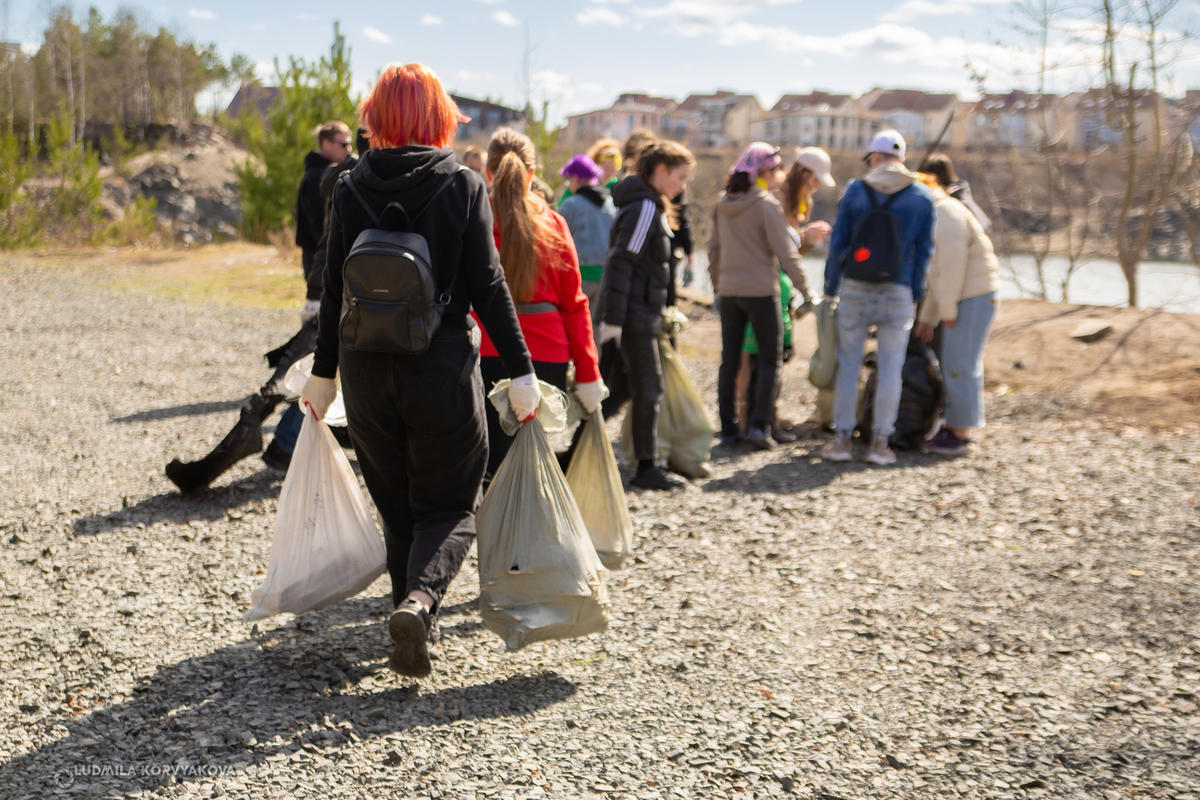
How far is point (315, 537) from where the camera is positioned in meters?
3.47

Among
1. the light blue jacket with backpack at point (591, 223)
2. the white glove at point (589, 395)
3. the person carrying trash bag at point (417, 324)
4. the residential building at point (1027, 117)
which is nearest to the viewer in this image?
the person carrying trash bag at point (417, 324)

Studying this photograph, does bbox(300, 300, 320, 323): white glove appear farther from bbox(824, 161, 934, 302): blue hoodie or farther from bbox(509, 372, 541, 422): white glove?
bbox(824, 161, 934, 302): blue hoodie

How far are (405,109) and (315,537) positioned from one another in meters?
1.41

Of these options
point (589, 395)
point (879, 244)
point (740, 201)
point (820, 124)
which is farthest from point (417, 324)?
point (820, 124)

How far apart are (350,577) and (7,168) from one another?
20.4 metres

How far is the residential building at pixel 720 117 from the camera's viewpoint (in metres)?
115

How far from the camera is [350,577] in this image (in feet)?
11.5

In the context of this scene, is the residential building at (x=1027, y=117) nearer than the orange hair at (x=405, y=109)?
No

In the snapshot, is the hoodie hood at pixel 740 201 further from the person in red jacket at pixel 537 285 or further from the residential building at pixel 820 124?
the residential building at pixel 820 124

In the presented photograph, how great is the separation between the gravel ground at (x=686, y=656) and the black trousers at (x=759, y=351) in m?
0.71

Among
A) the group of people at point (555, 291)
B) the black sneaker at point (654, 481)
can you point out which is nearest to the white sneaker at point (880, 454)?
the group of people at point (555, 291)

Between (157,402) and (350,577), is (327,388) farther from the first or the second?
(157,402)

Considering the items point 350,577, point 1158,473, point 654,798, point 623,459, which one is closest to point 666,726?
point 654,798

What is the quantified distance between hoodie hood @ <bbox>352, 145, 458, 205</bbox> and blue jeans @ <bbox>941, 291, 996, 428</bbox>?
4.92 meters
